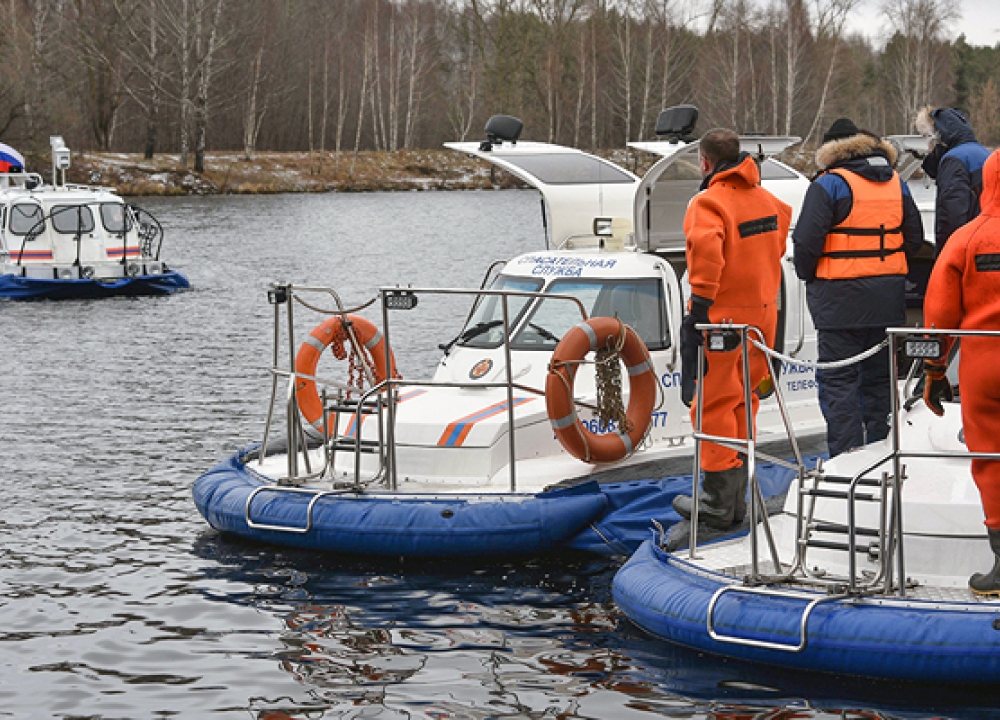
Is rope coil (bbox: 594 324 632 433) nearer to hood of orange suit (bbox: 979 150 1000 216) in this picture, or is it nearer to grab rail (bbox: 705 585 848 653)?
grab rail (bbox: 705 585 848 653)

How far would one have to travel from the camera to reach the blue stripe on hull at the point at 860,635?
601 centimetres

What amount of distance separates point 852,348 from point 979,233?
73.9 inches

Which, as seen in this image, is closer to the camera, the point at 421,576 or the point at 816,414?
the point at 421,576

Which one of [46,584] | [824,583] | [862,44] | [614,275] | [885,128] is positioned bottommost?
[46,584]

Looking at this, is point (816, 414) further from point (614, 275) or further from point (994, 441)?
point (994, 441)

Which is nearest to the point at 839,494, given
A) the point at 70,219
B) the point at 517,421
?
the point at 517,421

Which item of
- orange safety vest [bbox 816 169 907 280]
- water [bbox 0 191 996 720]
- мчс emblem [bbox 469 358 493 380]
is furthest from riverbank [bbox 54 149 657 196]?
orange safety vest [bbox 816 169 907 280]

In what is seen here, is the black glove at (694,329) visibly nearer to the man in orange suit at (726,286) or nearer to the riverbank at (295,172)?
the man in orange suit at (726,286)

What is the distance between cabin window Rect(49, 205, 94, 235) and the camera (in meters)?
26.5

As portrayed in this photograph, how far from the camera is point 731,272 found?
741 cm

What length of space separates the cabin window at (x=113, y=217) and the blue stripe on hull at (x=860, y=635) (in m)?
21.9

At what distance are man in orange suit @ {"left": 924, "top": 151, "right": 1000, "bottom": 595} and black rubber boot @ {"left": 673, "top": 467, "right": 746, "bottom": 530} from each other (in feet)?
5.32

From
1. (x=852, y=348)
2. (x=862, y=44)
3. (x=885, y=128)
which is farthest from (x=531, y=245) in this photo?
(x=862, y=44)

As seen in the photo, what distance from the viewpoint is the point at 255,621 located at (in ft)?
25.5
